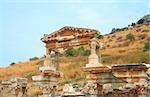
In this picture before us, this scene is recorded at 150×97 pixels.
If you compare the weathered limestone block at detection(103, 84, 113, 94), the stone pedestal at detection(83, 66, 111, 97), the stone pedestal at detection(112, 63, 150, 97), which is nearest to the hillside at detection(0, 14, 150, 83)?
the weathered limestone block at detection(103, 84, 113, 94)

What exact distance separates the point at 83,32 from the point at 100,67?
195 inches

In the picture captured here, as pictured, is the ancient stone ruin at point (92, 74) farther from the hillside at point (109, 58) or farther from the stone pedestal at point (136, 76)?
the hillside at point (109, 58)

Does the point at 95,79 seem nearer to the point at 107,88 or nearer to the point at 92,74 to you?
the point at 92,74

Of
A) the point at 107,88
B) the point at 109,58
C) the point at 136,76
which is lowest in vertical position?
the point at 107,88

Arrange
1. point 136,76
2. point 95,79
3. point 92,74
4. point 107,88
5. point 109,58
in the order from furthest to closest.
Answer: point 109,58
point 107,88
point 92,74
point 95,79
point 136,76

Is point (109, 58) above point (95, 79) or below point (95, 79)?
above

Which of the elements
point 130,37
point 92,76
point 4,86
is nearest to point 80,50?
point 130,37

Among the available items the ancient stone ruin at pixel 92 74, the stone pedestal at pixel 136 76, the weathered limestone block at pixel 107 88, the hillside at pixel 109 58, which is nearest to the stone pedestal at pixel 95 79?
the ancient stone ruin at pixel 92 74

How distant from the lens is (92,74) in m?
15.6

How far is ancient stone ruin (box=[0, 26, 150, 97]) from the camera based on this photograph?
13.3 m

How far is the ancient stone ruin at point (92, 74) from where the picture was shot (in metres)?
13.3

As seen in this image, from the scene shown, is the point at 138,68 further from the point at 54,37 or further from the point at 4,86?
the point at 4,86

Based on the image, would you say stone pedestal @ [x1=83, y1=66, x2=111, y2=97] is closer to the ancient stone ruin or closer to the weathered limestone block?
the ancient stone ruin

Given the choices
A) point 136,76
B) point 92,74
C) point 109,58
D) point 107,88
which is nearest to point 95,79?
point 92,74
